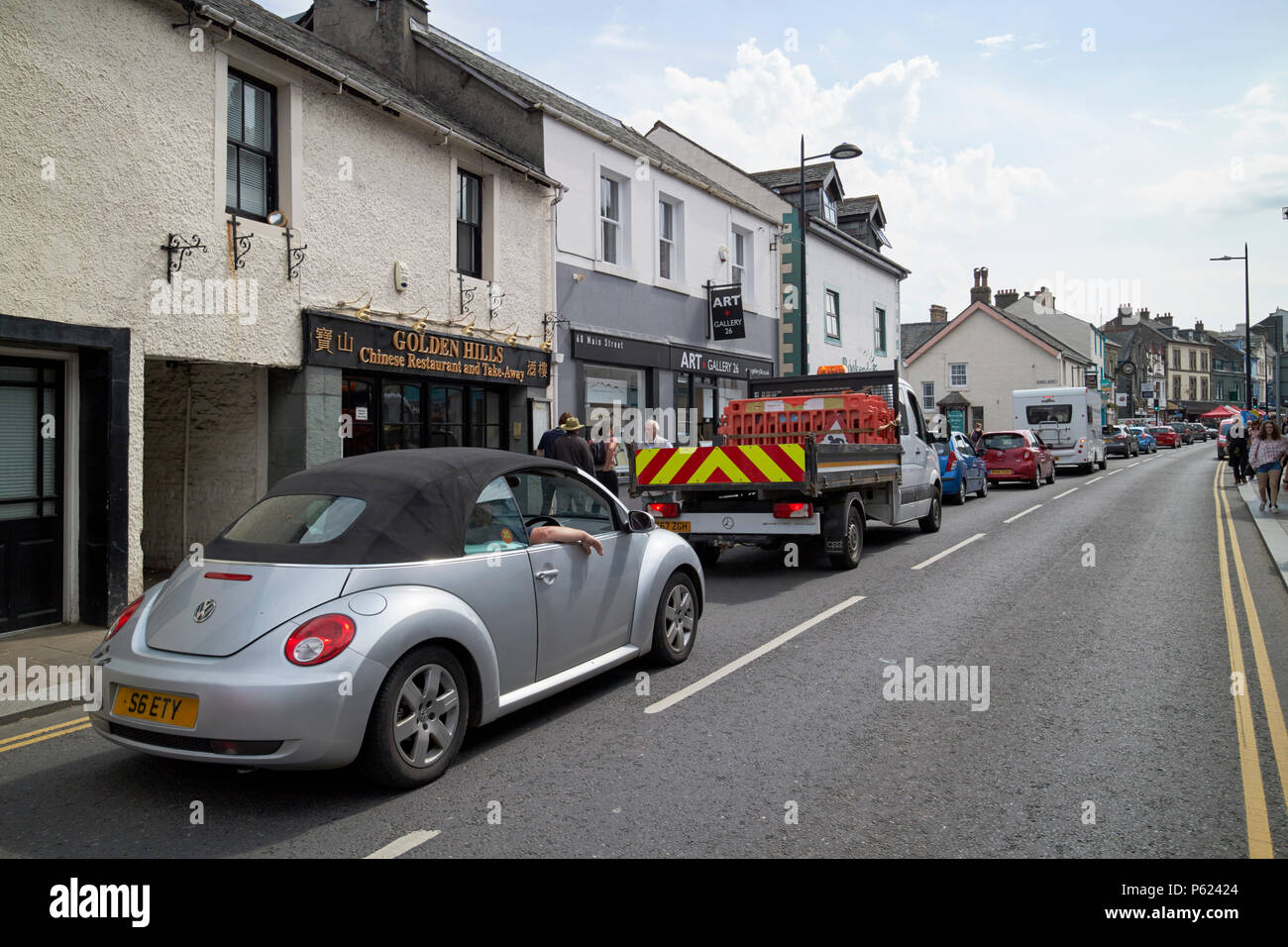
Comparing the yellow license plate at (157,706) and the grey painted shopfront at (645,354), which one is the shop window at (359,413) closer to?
the grey painted shopfront at (645,354)

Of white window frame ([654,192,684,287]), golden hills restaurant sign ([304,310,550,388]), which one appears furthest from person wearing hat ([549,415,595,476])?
white window frame ([654,192,684,287])

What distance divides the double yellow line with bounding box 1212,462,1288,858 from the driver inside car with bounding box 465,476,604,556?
3.55m

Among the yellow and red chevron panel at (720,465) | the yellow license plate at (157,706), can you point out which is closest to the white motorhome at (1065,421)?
the yellow and red chevron panel at (720,465)

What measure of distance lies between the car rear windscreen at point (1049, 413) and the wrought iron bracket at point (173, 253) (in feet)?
91.1

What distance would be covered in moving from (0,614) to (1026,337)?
52.1 metres

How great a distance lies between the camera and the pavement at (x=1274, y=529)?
1083cm

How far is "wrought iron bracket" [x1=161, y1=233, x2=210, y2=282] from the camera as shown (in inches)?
338

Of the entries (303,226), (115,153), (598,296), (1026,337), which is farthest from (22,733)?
(1026,337)

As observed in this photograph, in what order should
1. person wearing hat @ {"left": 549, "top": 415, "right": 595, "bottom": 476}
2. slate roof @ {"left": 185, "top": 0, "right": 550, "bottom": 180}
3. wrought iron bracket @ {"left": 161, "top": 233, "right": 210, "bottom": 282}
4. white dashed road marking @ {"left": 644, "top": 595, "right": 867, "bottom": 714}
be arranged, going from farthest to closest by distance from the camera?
person wearing hat @ {"left": 549, "top": 415, "right": 595, "bottom": 476} < slate roof @ {"left": 185, "top": 0, "right": 550, "bottom": 180} < wrought iron bracket @ {"left": 161, "top": 233, "right": 210, "bottom": 282} < white dashed road marking @ {"left": 644, "top": 595, "right": 867, "bottom": 714}

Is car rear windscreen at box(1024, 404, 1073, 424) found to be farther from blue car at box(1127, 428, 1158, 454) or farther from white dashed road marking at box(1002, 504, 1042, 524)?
blue car at box(1127, 428, 1158, 454)

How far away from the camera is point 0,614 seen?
7.53m

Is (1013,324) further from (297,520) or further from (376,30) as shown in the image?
(297,520)

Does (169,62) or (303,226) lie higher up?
(169,62)
